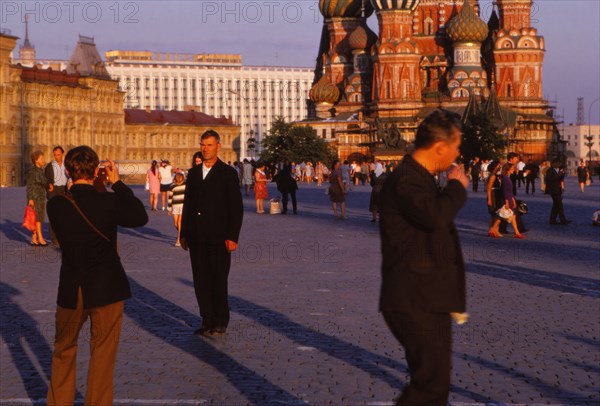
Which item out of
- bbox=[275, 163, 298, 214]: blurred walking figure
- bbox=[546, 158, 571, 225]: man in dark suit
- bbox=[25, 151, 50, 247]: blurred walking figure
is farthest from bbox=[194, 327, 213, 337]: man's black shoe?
bbox=[275, 163, 298, 214]: blurred walking figure

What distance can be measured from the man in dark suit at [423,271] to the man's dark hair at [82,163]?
205 centimetres

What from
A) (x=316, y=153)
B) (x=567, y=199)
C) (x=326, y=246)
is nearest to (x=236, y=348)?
(x=326, y=246)

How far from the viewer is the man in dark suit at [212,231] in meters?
11.2

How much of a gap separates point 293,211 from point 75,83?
9172cm

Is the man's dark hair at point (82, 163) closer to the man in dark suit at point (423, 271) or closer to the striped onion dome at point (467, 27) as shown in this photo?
the man in dark suit at point (423, 271)

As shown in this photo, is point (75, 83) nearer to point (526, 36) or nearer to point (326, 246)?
point (526, 36)

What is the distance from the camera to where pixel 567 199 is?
42.9 meters

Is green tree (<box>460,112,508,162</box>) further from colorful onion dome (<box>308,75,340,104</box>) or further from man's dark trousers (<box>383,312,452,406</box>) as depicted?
man's dark trousers (<box>383,312,452,406</box>)

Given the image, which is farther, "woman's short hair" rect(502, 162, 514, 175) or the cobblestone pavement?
"woman's short hair" rect(502, 162, 514, 175)

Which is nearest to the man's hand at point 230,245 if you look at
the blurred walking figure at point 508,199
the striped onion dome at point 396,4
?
the blurred walking figure at point 508,199

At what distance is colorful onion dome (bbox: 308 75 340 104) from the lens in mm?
115562

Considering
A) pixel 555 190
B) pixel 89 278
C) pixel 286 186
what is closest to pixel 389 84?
pixel 286 186

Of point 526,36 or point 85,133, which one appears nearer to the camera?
point 526,36

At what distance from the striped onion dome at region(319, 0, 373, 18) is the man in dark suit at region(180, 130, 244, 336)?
104828 millimetres
